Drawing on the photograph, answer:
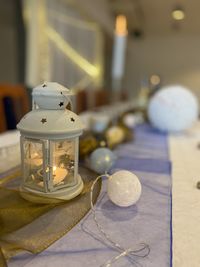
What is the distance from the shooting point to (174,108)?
122 centimetres

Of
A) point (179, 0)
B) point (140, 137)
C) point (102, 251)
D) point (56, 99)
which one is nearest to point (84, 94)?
point (140, 137)

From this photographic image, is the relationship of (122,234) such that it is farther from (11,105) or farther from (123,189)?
(11,105)

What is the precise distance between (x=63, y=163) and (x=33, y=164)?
54mm

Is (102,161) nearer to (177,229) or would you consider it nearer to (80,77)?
(177,229)

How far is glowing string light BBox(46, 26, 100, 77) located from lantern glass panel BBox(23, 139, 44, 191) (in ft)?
6.88

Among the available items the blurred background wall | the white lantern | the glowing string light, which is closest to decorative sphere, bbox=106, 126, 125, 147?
the white lantern

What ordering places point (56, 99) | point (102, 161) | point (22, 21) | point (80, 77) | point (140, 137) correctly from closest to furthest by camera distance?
point (56, 99), point (102, 161), point (140, 137), point (22, 21), point (80, 77)

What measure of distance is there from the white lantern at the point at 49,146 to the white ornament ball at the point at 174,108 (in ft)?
2.61

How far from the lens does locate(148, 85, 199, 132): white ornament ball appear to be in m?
1.22

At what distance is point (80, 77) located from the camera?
3.49 metres

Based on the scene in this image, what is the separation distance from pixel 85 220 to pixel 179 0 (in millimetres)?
4200

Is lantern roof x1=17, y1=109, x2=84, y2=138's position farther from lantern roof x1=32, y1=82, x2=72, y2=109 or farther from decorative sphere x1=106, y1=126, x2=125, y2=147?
decorative sphere x1=106, y1=126, x2=125, y2=147

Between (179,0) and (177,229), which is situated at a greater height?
(179,0)

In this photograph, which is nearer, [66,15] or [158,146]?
[158,146]
